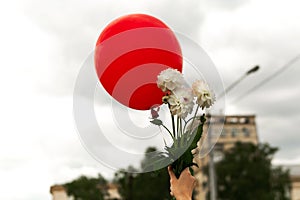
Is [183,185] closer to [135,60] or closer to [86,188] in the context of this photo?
[135,60]

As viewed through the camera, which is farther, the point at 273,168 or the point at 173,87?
the point at 273,168

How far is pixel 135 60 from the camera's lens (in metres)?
3.03

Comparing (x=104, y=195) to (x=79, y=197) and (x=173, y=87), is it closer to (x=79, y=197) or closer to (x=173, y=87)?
(x=79, y=197)

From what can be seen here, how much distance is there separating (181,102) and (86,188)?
32039 mm

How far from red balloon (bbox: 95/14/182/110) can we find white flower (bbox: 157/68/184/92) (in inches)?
7.9

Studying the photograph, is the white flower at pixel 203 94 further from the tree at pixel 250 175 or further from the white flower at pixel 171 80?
the tree at pixel 250 175

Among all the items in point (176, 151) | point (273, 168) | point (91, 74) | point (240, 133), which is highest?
point (240, 133)

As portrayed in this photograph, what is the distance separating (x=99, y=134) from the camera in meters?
3.01

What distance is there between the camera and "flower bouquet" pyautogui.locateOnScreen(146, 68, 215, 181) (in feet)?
9.05

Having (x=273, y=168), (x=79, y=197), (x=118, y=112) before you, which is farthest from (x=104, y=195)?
(x=118, y=112)

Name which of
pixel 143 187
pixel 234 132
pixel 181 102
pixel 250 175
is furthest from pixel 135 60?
pixel 234 132

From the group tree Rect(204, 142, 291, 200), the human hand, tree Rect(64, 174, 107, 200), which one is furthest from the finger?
tree Rect(64, 174, 107, 200)

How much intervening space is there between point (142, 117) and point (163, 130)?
0.20m

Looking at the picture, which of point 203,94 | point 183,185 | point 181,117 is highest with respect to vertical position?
point 203,94
